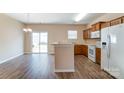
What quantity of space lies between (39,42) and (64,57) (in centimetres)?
781

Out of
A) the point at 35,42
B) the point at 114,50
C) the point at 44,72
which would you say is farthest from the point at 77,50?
the point at 114,50

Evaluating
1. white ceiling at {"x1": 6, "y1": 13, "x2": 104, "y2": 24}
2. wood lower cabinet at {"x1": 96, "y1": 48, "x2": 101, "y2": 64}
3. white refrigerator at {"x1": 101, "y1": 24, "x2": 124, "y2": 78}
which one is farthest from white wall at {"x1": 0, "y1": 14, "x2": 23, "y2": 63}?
white refrigerator at {"x1": 101, "y1": 24, "x2": 124, "y2": 78}

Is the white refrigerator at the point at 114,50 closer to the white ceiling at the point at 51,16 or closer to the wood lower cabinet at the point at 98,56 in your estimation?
the wood lower cabinet at the point at 98,56

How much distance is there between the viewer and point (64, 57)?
5.88 metres

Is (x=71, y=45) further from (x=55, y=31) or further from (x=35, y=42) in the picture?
(x=35, y=42)

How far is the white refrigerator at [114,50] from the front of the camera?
167 inches

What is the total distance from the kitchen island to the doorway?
24.9 ft

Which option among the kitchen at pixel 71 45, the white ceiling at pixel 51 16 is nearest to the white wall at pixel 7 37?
the kitchen at pixel 71 45

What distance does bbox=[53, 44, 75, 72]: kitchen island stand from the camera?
586 centimetres

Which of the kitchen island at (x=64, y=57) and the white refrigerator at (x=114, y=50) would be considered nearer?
the white refrigerator at (x=114, y=50)

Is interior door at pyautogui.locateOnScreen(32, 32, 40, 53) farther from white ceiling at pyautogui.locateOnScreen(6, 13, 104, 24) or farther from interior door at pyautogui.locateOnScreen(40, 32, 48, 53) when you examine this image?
white ceiling at pyautogui.locateOnScreen(6, 13, 104, 24)

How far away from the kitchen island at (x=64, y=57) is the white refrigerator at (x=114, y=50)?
4.25ft
